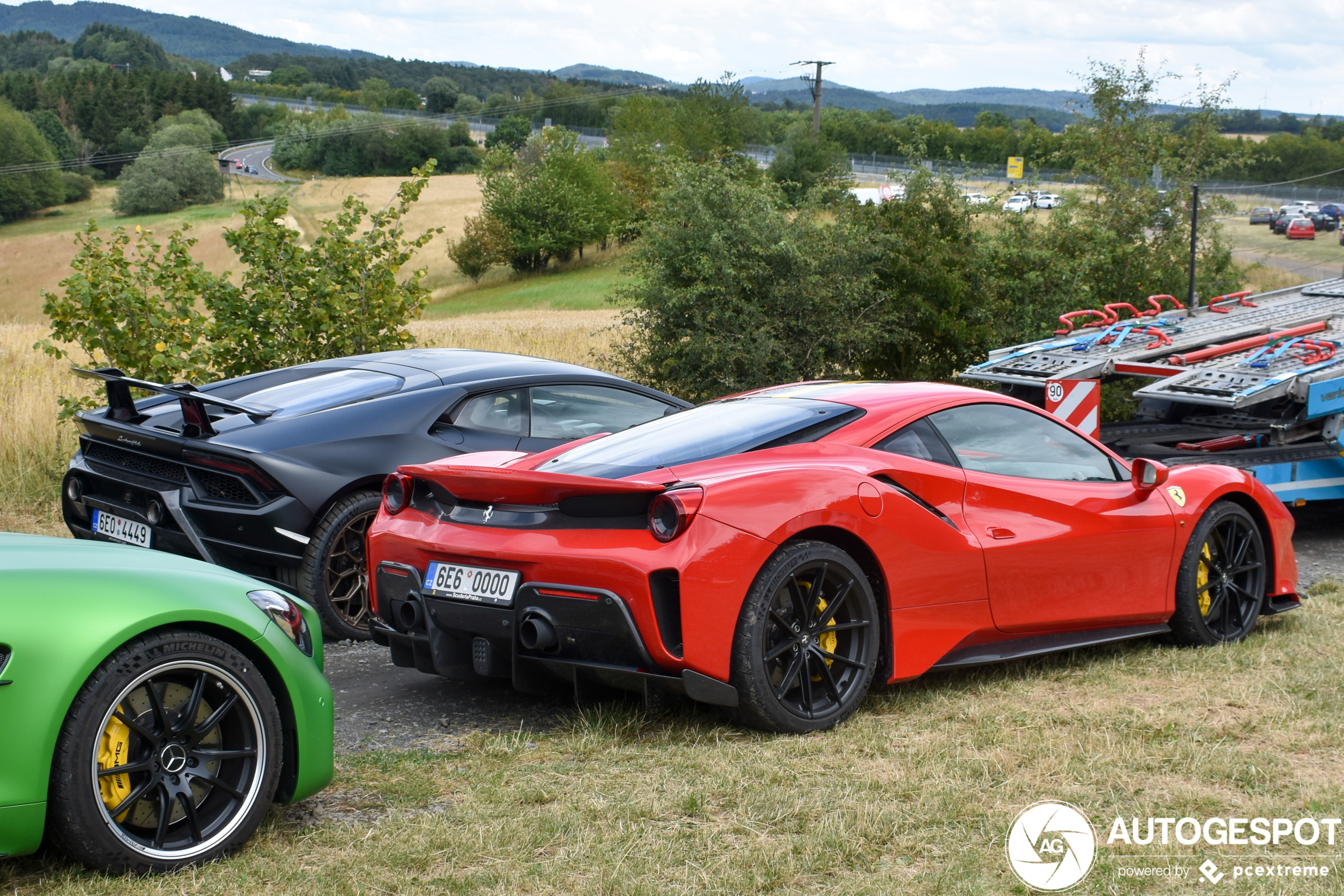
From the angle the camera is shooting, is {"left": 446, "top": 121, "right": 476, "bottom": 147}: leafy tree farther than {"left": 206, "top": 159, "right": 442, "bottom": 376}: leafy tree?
Yes

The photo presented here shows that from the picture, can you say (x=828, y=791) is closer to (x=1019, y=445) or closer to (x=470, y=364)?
(x=1019, y=445)

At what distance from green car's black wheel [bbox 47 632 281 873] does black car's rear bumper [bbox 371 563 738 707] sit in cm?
A: 105

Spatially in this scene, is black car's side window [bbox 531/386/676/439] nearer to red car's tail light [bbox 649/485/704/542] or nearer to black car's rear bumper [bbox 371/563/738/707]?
black car's rear bumper [bbox 371/563/738/707]

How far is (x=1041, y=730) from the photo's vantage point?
4430mm

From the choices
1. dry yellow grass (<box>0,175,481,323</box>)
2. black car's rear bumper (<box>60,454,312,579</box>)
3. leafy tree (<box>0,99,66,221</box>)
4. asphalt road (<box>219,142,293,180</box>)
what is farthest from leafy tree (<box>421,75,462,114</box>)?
black car's rear bumper (<box>60,454,312,579</box>)

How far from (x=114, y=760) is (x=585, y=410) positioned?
13.0 feet

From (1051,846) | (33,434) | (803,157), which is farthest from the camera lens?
(803,157)

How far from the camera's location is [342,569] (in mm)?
6176

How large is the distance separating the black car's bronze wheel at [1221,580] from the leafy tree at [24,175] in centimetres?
9900

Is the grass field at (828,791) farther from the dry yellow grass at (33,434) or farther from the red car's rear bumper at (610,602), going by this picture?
the dry yellow grass at (33,434)

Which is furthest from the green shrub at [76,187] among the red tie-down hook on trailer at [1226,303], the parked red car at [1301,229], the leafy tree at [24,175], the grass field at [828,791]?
Result: the grass field at [828,791]

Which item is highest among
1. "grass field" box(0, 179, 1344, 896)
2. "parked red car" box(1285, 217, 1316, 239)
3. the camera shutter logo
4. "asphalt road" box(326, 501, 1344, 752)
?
"parked red car" box(1285, 217, 1316, 239)

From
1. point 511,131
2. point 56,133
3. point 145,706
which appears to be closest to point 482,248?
point 145,706

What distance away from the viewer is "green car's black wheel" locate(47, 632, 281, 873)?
10.1 feet
